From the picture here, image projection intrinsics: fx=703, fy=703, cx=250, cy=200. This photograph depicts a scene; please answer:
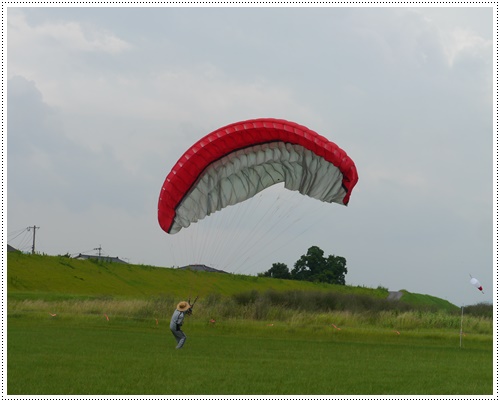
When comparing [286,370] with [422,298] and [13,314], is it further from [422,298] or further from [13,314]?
[422,298]

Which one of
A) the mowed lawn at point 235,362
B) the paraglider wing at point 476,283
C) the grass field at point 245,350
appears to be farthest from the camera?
the paraglider wing at point 476,283

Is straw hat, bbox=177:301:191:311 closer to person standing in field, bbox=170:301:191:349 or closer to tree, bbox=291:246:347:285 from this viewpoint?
person standing in field, bbox=170:301:191:349

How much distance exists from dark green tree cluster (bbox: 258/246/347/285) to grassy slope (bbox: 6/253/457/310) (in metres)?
7.60

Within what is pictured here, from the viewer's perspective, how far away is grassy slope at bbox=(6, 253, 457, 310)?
151ft

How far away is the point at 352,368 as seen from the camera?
1456cm

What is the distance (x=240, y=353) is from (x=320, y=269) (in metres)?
49.9

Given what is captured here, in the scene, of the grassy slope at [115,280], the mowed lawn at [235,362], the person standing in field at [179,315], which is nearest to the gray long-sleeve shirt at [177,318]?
the person standing in field at [179,315]

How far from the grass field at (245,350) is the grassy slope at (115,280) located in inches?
287

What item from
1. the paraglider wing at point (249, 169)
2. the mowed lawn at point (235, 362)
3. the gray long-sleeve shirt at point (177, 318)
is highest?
the paraglider wing at point (249, 169)

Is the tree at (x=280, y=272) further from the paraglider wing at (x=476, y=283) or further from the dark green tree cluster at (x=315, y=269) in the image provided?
the paraglider wing at (x=476, y=283)

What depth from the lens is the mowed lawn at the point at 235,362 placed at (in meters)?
11.5

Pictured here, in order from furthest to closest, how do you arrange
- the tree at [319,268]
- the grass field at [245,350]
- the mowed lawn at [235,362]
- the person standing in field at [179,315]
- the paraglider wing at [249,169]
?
1. the tree at [319,268]
2. the person standing in field at [179,315]
3. the paraglider wing at [249,169]
4. the grass field at [245,350]
5. the mowed lawn at [235,362]

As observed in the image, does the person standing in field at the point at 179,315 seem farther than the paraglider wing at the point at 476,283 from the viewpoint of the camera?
No

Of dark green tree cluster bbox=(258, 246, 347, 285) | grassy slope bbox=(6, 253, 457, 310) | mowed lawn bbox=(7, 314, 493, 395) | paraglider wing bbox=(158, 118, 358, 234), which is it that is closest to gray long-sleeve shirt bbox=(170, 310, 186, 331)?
mowed lawn bbox=(7, 314, 493, 395)
